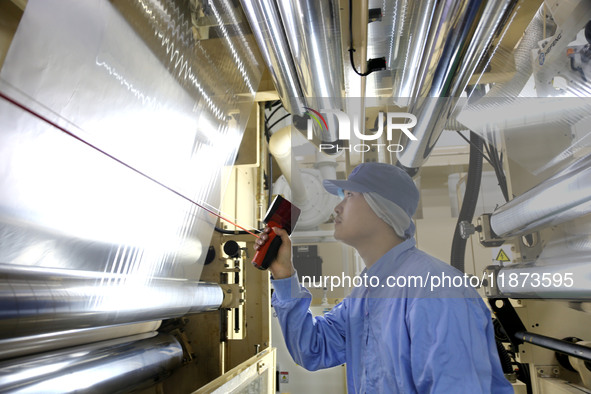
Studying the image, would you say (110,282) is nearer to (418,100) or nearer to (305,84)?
(305,84)

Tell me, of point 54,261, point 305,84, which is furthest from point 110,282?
point 305,84

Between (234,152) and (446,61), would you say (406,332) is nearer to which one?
(446,61)

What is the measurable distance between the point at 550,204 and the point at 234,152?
0.91 meters

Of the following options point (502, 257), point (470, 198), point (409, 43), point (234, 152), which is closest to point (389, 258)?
point (470, 198)

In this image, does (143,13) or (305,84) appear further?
(305,84)

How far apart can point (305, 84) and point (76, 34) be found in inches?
23.2

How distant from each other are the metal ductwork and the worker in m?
0.21

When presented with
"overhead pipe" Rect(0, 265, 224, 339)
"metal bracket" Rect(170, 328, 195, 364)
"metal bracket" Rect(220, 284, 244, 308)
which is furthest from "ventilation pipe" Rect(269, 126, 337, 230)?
"metal bracket" Rect(170, 328, 195, 364)

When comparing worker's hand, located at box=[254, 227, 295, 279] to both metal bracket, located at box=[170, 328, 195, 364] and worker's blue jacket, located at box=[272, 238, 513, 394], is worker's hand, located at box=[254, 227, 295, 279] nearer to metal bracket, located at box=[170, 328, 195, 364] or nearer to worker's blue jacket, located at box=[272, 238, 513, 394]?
worker's blue jacket, located at box=[272, 238, 513, 394]

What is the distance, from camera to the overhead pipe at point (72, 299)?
57cm

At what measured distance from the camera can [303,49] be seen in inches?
35.8

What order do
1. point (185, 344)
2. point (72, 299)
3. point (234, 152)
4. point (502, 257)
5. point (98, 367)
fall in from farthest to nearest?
point (185, 344), point (234, 152), point (502, 257), point (98, 367), point (72, 299)

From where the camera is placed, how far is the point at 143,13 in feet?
2.56

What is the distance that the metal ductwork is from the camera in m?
0.80
